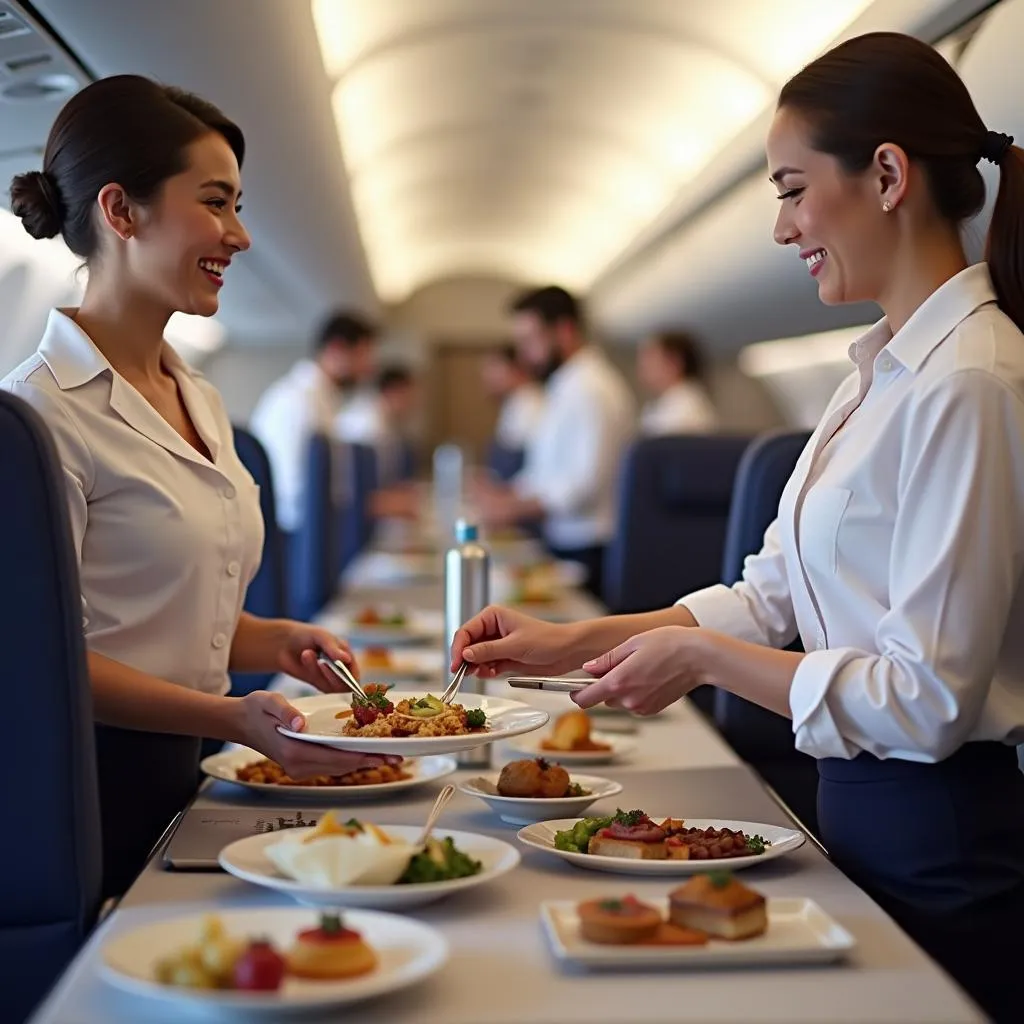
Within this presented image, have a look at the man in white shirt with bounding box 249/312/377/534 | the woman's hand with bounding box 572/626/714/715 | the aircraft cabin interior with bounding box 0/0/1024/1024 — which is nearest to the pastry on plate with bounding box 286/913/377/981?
the aircraft cabin interior with bounding box 0/0/1024/1024

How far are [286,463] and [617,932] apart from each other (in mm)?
5798

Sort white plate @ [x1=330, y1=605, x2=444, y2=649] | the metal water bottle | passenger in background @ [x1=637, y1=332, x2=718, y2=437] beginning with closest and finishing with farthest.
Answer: the metal water bottle → white plate @ [x1=330, y1=605, x2=444, y2=649] → passenger in background @ [x1=637, y1=332, x2=718, y2=437]

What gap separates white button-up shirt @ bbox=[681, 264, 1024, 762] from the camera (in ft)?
5.77

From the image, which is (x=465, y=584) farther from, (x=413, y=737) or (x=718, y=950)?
(x=718, y=950)

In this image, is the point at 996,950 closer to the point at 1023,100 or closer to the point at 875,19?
the point at 1023,100

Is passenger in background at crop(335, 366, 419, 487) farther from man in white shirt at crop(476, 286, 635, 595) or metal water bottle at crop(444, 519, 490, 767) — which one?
metal water bottle at crop(444, 519, 490, 767)

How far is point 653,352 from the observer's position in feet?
27.9

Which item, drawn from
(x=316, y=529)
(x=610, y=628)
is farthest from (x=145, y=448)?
(x=316, y=529)

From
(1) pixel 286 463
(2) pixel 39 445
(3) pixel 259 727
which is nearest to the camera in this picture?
(2) pixel 39 445

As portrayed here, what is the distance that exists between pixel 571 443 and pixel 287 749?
16.4ft

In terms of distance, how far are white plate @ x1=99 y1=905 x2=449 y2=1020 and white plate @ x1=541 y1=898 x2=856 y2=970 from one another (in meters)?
0.16

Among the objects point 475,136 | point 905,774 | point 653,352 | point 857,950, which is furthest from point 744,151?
point 857,950

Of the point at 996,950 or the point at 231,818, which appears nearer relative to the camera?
the point at 996,950

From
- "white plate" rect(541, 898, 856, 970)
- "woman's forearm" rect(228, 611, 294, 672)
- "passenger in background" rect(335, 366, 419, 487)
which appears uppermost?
"passenger in background" rect(335, 366, 419, 487)
